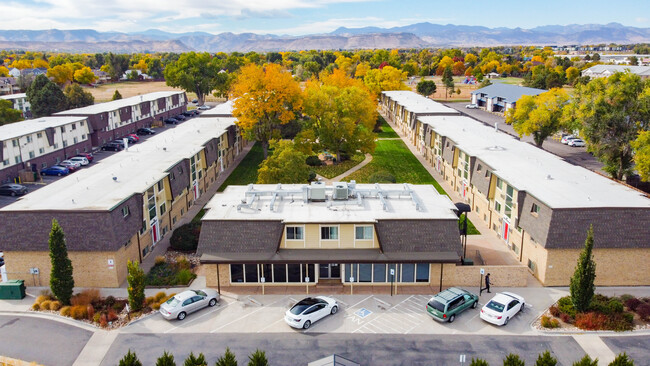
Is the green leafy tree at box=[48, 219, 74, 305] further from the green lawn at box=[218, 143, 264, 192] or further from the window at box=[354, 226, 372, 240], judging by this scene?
the green lawn at box=[218, 143, 264, 192]

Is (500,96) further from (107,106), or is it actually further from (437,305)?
(437,305)

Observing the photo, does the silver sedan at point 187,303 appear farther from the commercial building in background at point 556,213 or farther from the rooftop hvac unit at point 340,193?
the commercial building in background at point 556,213

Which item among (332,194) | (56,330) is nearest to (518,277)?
(332,194)

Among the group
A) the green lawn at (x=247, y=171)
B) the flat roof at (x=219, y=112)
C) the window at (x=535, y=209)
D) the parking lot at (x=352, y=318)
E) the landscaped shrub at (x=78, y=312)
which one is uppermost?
the flat roof at (x=219, y=112)

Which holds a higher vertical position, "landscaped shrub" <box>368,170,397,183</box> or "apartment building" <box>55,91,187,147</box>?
Result: "apartment building" <box>55,91,187,147</box>

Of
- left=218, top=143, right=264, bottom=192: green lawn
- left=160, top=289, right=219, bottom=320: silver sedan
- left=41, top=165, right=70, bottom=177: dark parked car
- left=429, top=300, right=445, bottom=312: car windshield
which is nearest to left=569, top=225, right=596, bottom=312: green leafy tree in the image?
left=429, top=300, right=445, bottom=312: car windshield

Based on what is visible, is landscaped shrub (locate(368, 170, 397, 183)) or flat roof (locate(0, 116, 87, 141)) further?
flat roof (locate(0, 116, 87, 141))

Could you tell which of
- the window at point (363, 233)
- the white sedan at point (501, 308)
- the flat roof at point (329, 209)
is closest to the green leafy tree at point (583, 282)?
the white sedan at point (501, 308)

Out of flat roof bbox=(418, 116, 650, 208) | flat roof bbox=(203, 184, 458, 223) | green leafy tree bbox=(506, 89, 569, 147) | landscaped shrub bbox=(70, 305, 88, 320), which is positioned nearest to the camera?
landscaped shrub bbox=(70, 305, 88, 320)
